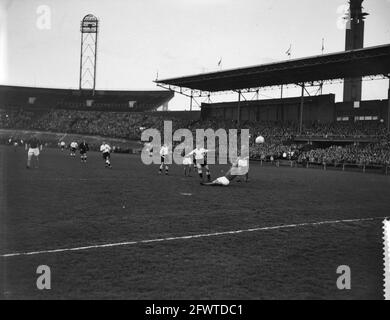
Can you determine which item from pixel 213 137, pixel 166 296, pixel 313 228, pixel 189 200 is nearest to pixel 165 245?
pixel 166 296

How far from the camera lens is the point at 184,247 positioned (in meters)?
7.66

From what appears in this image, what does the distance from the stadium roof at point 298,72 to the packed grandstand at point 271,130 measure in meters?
6.07

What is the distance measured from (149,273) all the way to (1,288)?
78.2 inches

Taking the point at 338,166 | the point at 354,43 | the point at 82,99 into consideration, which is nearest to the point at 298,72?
the point at 338,166

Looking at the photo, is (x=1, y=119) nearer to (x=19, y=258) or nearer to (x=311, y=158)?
(x=311, y=158)

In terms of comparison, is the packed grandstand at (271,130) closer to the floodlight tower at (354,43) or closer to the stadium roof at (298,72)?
the stadium roof at (298,72)

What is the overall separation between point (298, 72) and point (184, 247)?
45565 millimetres

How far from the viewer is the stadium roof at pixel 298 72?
41.4 meters

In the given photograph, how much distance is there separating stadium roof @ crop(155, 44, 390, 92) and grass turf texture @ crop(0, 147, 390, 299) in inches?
1209

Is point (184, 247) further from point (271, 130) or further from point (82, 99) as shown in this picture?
point (82, 99)

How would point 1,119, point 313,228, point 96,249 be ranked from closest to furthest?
1. point 96,249
2. point 313,228
3. point 1,119

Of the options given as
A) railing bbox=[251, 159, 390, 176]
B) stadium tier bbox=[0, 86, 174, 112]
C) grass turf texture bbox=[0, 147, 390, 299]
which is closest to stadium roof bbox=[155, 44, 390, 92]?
railing bbox=[251, 159, 390, 176]
